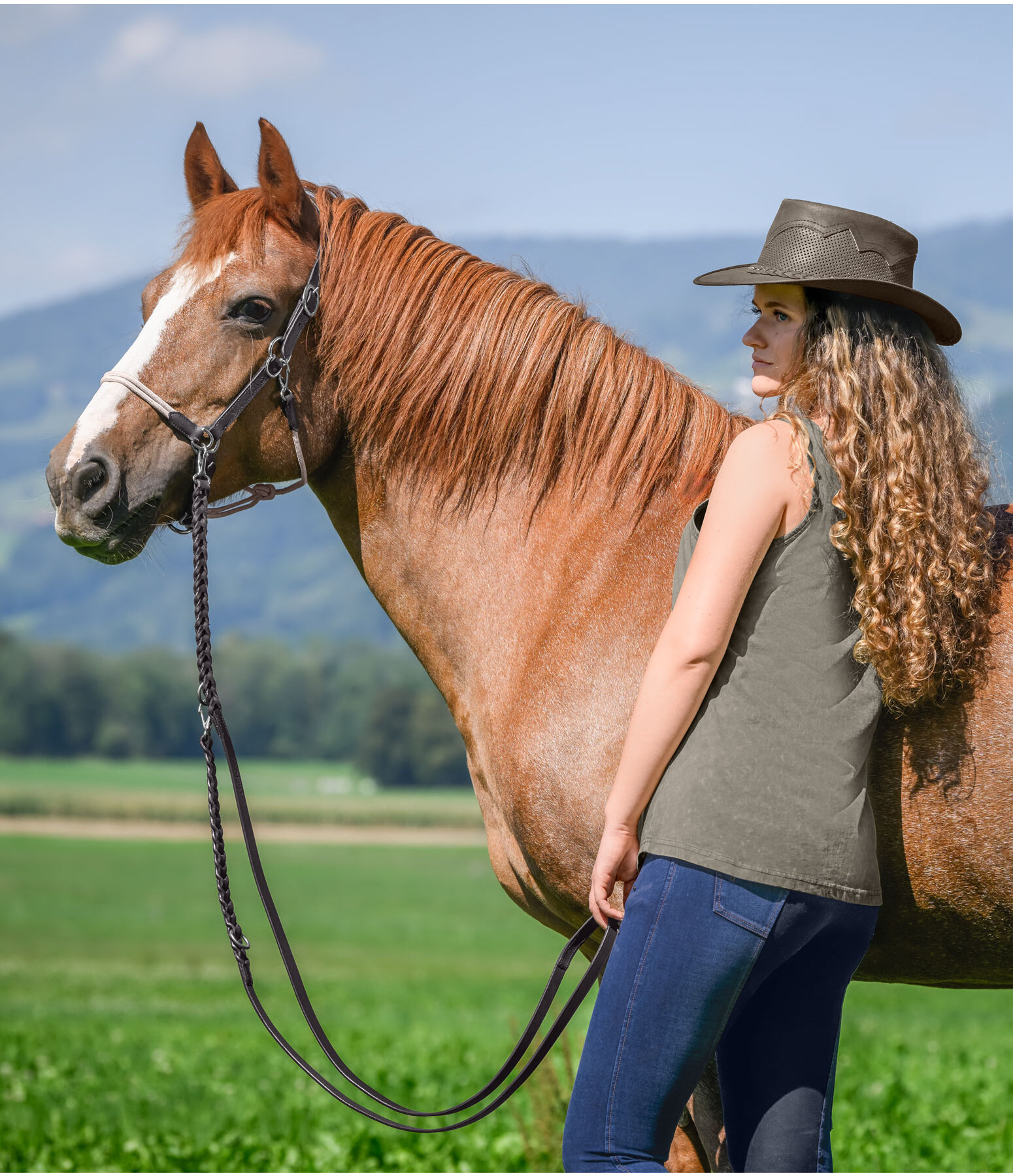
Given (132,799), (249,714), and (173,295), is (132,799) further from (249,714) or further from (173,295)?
(173,295)

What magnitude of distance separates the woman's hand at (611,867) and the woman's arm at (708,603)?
0.02 metres

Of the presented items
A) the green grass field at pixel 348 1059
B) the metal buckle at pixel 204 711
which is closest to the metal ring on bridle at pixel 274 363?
the metal buckle at pixel 204 711

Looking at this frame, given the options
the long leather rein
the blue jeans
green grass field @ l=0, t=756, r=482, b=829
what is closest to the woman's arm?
the blue jeans

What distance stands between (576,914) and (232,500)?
53.4 inches

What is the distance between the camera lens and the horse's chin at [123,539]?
2605 millimetres

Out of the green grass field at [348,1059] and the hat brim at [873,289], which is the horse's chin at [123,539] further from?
the green grass field at [348,1059]

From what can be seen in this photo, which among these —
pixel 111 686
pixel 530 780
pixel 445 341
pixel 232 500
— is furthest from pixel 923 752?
pixel 111 686

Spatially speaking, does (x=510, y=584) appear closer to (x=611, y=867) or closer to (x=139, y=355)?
(x=611, y=867)

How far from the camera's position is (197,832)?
6788 cm

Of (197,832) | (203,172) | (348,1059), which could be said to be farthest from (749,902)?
(197,832)

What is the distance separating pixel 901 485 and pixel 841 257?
46 centimetres

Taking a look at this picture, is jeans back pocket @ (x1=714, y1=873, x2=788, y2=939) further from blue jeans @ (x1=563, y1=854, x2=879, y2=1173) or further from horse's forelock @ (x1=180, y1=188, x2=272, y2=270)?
horse's forelock @ (x1=180, y1=188, x2=272, y2=270)

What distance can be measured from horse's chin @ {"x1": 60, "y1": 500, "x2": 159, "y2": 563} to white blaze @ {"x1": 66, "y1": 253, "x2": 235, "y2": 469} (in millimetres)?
181

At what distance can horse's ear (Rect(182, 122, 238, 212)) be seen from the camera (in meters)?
2.84
